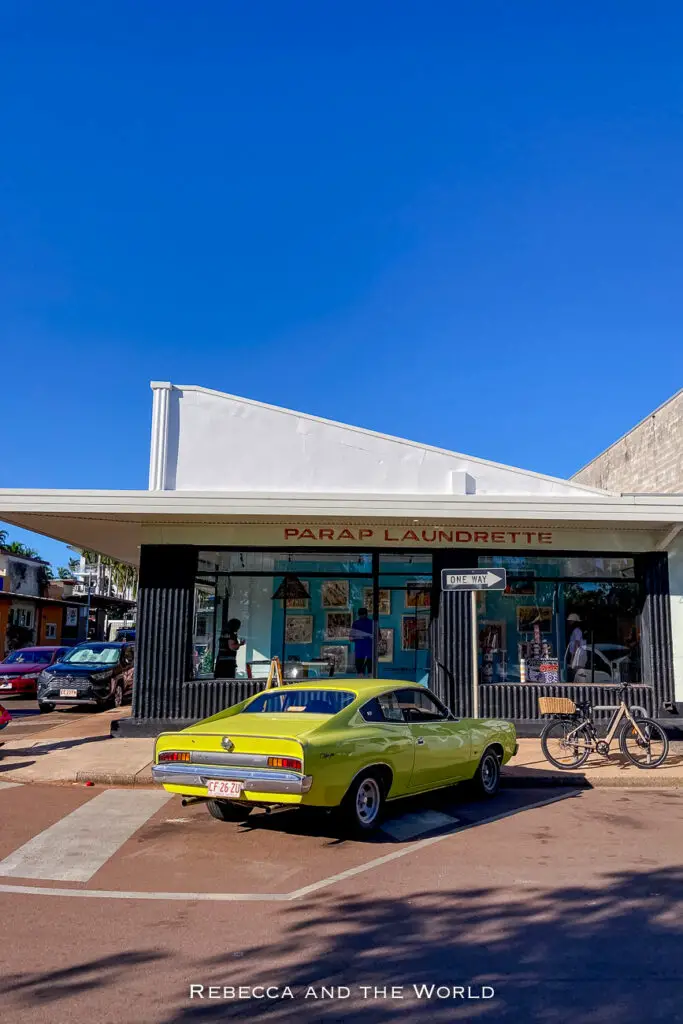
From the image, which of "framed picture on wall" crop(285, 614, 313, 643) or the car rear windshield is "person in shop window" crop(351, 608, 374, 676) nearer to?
"framed picture on wall" crop(285, 614, 313, 643)

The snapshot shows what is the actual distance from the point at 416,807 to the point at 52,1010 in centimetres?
538

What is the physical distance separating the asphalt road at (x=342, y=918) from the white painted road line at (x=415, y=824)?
4 cm

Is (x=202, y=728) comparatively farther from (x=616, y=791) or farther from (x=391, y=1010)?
(x=616, y=791)

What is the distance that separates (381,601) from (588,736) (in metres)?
4.82

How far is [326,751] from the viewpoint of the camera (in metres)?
7.07

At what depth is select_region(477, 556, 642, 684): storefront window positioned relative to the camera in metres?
14.8

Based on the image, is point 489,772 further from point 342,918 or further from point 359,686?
point 342,918

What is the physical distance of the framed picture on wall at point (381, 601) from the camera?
588 inches

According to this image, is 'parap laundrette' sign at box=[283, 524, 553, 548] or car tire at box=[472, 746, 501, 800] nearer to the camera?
car tire at box=[472, 746, 501, 800]

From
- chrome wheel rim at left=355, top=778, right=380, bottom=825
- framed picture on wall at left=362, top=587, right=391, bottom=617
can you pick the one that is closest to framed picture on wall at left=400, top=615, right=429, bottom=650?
framed picture on wall at left=362, top=587, right=391, bottom=617

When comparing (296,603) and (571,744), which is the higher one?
(296,603)

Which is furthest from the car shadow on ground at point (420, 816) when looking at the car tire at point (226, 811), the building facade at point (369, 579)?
the building facade at point (369, 579)

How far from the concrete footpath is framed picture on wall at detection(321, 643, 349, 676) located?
338 cm

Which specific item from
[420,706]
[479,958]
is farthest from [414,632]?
[479,958]
